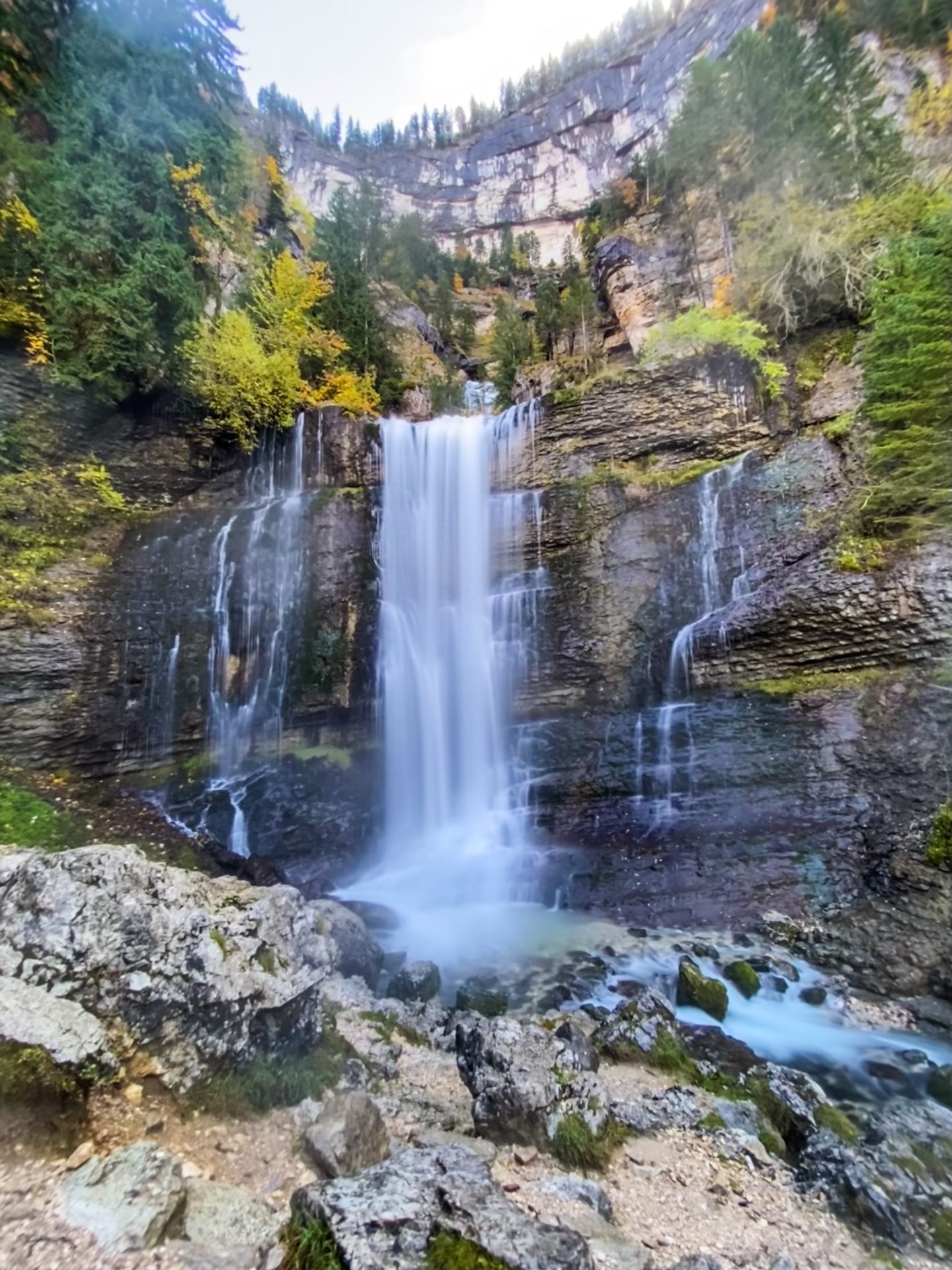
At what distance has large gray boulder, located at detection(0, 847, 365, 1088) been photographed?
365cm

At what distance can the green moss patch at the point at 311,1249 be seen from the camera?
257 centimetres

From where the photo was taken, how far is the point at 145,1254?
2445 mm

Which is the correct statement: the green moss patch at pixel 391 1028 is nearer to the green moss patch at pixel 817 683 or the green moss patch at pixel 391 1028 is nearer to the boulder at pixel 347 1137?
the boulder at pixel 347 1137

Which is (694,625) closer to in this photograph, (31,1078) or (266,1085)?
(266,1085)

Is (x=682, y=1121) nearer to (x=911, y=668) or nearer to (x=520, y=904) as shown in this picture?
(x=520, y=904)

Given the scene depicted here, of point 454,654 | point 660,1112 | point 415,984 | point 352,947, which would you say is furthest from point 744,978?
point 454,654

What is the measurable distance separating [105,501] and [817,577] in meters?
14.2

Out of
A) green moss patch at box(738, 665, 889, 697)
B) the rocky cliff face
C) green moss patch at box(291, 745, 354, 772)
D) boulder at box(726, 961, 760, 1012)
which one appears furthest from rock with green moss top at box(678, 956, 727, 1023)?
the rocky cliff face

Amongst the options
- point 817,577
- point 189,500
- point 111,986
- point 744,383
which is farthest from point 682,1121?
point 189,500

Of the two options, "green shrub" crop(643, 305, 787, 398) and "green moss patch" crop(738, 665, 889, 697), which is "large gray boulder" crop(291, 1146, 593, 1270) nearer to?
"green moss patch" crop(738, 665, 889, 697)

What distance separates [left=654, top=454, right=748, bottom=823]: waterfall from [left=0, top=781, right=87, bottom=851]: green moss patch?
29.7 feet

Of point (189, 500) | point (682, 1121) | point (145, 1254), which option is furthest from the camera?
point (189, 500)

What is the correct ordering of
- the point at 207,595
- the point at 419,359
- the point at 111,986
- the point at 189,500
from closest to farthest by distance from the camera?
the point at 111,986
the point at 207,595
the point at 189,500
the point at 419,359

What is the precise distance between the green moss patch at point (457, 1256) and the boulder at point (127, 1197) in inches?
44.7
